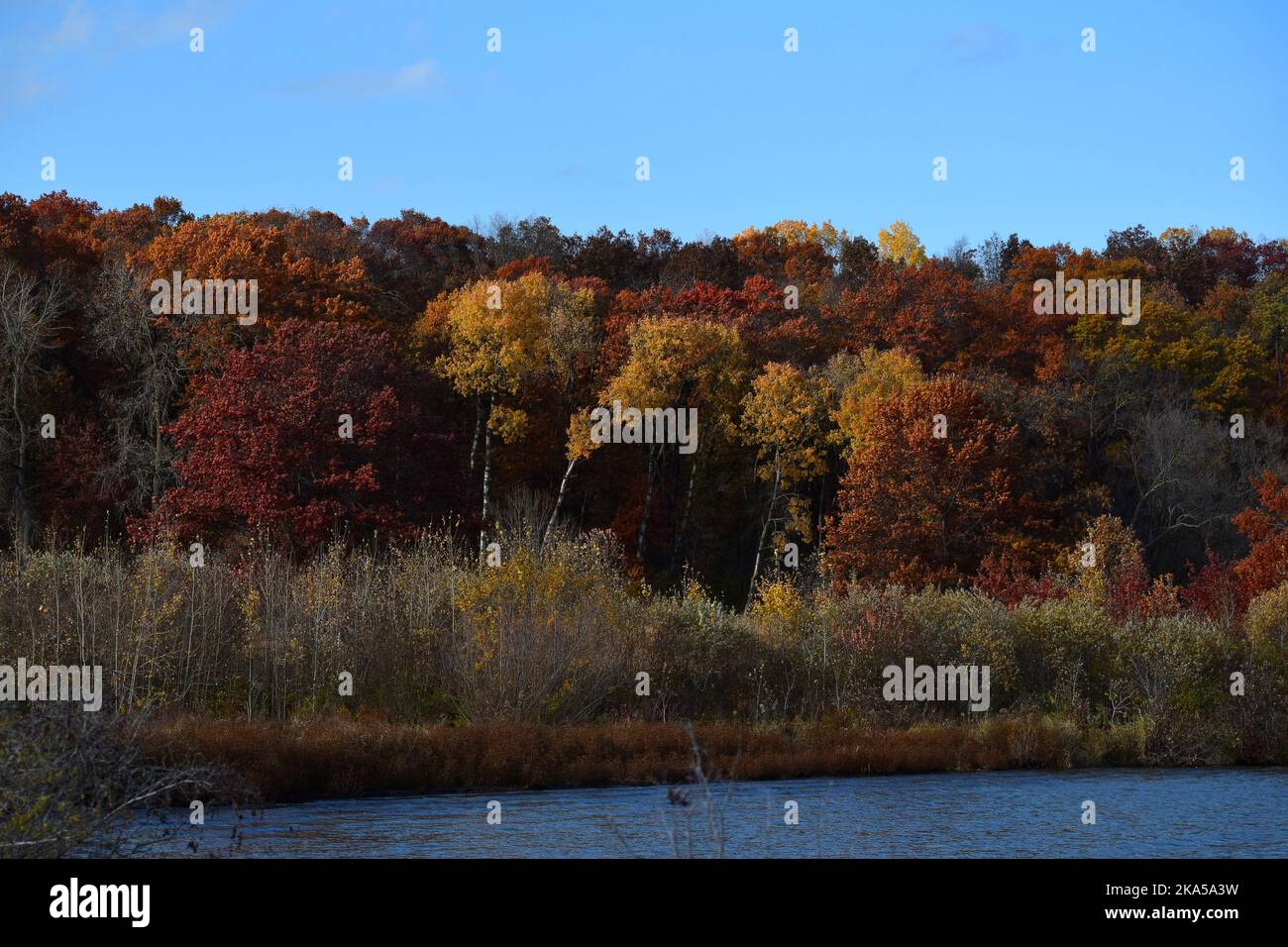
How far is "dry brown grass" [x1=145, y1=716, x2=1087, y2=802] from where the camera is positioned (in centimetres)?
2388

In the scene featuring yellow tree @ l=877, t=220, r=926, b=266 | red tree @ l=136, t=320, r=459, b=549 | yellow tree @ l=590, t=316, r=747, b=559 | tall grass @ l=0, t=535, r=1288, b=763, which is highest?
yellow tree @ l=877, t=220, r=926, b=266

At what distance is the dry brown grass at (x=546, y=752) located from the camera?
78.3ft

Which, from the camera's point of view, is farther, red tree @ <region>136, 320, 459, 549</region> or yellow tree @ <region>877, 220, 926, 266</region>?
yellow tree @ <region>877, 220, 926, 266</region>

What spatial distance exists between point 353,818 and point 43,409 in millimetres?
32636

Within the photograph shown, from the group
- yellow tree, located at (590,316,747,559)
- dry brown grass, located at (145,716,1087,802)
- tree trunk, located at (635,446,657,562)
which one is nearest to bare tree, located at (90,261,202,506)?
yellow tree, located at (590,316,747,559)

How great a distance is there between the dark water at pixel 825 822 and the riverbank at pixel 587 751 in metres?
0.59

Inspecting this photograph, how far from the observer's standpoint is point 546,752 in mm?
26203

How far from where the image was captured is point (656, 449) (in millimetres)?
58125

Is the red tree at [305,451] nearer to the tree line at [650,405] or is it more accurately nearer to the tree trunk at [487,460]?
the tree line at [650,405]

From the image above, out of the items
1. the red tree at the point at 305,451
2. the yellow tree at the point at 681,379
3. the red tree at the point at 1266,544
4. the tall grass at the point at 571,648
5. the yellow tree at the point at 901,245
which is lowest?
the tall grass at the point at 571,648

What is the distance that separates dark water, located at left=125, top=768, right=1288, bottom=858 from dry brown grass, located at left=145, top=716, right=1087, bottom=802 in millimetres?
596

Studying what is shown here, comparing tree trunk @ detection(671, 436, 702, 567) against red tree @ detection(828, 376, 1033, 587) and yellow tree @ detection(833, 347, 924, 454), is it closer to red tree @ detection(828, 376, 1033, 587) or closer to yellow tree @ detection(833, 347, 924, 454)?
yellow tree @ detection(833, 347, 924, 454)

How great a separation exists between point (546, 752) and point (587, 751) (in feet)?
2.42

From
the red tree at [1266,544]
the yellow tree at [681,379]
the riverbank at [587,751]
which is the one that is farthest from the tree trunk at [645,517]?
the riverbank at [587,751]
